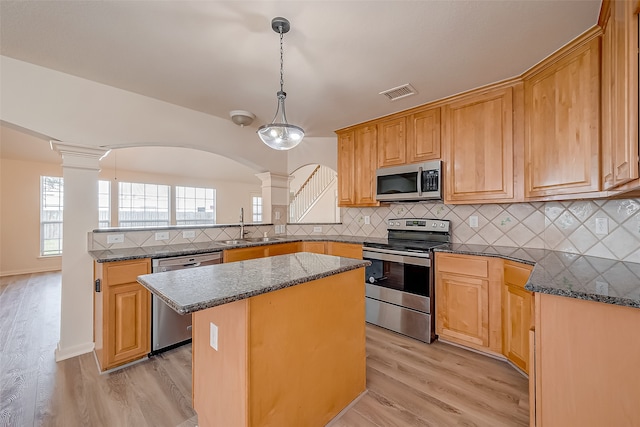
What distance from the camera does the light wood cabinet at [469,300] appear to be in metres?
2.27

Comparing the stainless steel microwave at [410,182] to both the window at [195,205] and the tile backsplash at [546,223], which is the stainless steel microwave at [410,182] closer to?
the tile backsplash at [546,223]

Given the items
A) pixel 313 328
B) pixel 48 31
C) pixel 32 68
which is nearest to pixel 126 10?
pixel 48 31

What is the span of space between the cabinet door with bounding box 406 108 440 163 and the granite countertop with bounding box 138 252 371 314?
5.62 feet

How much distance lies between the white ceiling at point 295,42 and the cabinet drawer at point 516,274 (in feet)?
5.26

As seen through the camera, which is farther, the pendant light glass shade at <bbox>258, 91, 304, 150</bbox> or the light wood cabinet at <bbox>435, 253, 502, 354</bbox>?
the light wood cabinet at <bbox>435, 253, 502, 354</bbox>

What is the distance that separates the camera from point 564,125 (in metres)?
1.92

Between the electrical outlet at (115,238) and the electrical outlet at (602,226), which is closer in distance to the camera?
the electrical outlet at (602,226)

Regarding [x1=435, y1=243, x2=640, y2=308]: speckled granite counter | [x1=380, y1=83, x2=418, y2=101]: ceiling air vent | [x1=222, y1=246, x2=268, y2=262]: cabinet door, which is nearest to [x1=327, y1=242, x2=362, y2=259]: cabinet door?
[x1=222, y1=246, x2=268, y2=262]: cabinet door

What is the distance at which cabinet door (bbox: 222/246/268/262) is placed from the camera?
2.81 metres

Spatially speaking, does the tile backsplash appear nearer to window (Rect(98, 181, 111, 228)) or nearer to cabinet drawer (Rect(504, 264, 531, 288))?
cabinet drawer (Rect(504, 264, 531, 288))

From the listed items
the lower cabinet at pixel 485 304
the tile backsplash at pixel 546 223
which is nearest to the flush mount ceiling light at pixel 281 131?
the lower cabinet at pixel 485 304

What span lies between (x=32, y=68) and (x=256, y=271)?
8.59 feet

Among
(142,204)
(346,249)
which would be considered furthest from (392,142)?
(142,204)

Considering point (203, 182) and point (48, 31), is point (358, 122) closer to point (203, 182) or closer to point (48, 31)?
point (48, 31)
